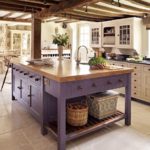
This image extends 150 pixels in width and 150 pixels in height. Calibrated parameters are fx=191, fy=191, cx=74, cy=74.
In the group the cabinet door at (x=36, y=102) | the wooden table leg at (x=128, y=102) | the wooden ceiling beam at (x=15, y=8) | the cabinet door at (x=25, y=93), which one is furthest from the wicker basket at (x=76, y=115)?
the wooden ceiling beam at (x=15, y=8)

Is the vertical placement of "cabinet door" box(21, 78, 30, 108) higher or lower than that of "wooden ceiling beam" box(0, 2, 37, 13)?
lower

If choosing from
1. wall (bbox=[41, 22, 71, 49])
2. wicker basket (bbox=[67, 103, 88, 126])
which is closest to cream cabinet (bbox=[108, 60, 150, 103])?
wicker basket (bbox=[67, 103, 88, 126])

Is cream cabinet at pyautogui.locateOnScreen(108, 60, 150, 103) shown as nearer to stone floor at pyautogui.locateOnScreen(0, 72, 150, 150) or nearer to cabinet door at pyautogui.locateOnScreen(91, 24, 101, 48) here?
stone floor at pyautogui.locateOnScreen(0, 72, 150, 150)

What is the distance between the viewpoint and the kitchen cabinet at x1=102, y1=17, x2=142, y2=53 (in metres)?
4.63

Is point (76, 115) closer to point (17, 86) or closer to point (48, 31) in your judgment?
point (17, 86)

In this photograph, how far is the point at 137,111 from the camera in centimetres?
378

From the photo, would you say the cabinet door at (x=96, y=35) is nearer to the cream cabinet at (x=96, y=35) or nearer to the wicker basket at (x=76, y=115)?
the cream cabinet at (x=96, y=35)

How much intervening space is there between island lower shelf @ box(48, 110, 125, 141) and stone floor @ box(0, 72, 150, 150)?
15 centimetres

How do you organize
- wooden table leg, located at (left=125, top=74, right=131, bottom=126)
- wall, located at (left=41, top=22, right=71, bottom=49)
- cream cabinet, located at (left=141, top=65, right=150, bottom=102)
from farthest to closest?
wall, located at (left=41, top=22, right=71, bottom=49)
cream cabinet, located at (left=141, top=65, right=150, bottom=102)
wooden table leg, located at (left=125, top=74, right=131, bottom=126)

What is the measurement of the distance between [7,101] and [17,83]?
2.16ft

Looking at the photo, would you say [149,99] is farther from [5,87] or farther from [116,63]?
[5,87]

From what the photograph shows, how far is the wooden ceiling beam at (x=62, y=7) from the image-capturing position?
11.3 ft

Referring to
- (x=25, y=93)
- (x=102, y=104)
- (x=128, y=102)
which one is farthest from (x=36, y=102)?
(x=128, y=102)

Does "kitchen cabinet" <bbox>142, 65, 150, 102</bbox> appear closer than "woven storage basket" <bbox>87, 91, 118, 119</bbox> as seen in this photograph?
No
